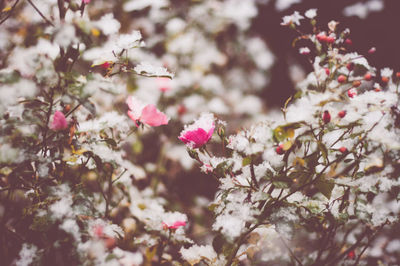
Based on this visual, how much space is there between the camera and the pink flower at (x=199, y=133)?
0.88 metres

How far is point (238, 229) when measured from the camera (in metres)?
0.77

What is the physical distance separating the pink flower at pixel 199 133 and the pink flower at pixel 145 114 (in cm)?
15

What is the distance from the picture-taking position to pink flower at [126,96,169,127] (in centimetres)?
100

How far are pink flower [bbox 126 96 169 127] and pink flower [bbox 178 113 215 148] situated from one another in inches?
5.7

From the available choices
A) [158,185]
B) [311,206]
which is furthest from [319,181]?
[158,185]

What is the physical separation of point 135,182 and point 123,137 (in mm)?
871

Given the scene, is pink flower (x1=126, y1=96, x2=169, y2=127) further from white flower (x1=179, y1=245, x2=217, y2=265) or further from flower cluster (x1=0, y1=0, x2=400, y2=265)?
white flower (x1=179, y1=245, x2=217, y2=265)

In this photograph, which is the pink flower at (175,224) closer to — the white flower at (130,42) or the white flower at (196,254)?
the white flower at (196,254)

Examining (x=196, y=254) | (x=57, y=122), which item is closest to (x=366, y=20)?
(x=196, y=254)

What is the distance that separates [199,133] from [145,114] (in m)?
0.20

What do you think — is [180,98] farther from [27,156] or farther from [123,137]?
[27,156]

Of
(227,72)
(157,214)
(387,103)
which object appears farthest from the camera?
(227,72)

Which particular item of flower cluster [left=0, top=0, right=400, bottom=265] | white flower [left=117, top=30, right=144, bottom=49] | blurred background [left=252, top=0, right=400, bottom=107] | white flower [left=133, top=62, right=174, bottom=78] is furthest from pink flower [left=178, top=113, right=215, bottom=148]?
blurred background [left=252, top=0, right=400, bottom=107]

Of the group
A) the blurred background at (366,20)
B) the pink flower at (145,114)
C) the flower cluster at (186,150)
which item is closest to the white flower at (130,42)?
the flower cluster at (186,150)
